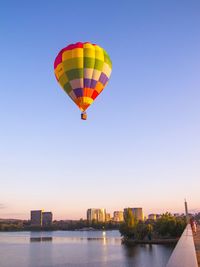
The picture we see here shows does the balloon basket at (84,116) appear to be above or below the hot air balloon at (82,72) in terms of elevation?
below

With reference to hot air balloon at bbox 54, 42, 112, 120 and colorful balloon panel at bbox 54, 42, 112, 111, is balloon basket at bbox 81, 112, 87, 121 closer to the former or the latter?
hot air balloon at bbox 54, 42, 112, 120

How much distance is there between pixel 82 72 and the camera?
25.7 m

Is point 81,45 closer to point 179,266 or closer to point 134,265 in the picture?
point 179,266

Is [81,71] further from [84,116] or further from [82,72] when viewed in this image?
[84,116]

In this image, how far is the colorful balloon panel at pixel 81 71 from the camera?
25.7 metres

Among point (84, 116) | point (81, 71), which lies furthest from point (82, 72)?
point (84, 116)

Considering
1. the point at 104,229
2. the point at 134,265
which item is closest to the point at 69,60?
the point at 134,265

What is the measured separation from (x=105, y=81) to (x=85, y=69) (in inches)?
97.3

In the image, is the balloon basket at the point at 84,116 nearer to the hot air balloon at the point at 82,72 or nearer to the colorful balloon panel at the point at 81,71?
the hot air balloon at the point at 82,72

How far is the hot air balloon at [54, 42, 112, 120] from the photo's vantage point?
2570cm

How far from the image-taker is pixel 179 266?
4.66m

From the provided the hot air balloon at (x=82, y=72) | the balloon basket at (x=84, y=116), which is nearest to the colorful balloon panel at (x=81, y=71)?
the hot air balloon at (x=82, y=72)

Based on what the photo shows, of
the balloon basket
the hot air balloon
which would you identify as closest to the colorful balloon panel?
the hot air balloon

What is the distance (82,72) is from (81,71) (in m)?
0.11
